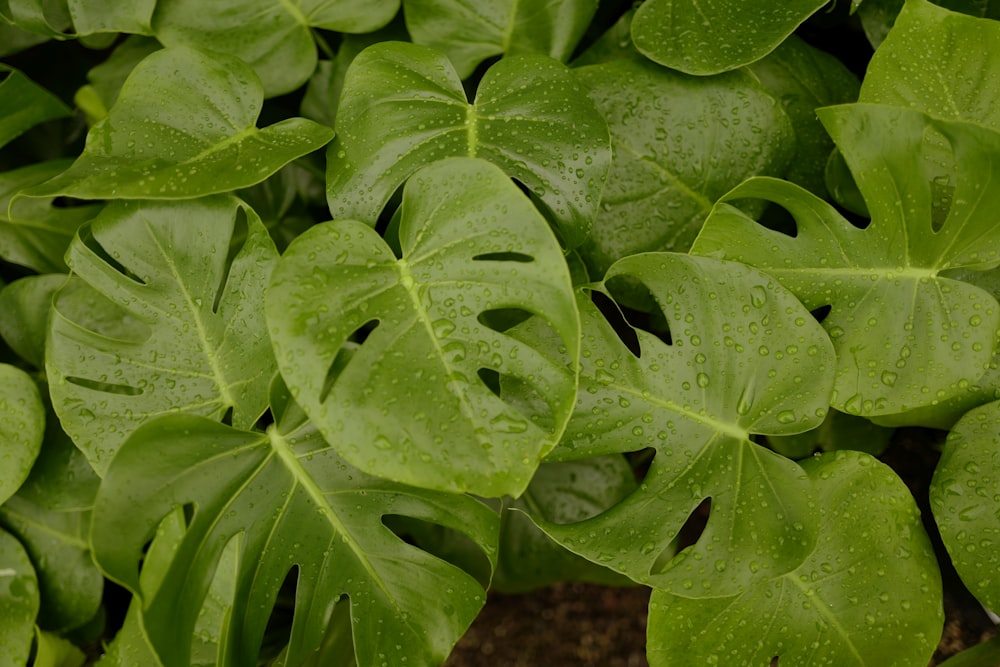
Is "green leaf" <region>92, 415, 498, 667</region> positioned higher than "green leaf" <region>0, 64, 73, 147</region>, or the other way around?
"green leaf" <region>0, 64, 73, 147</region>

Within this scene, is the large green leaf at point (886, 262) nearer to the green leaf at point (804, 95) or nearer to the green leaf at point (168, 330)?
the green leaf at point (804, 95)

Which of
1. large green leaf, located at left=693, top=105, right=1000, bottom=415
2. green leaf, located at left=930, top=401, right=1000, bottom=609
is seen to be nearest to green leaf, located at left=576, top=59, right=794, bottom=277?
large green leaf, located at left=693, top=105, right=1000, bottom=415

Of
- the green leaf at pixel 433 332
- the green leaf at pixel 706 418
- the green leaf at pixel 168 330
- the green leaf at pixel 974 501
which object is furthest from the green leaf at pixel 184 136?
the green leaf at pixel 974 501

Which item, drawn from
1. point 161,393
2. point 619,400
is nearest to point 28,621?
point 161,393

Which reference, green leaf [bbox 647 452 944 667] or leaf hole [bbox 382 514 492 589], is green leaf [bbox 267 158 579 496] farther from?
leaf hole [bbox 382 514 492 589]

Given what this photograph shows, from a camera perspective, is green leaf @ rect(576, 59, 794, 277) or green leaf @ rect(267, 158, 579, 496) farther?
green leaf @ rect(576, 59, 794, 277)

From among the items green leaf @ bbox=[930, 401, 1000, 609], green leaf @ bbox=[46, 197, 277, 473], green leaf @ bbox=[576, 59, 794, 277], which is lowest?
green leaf @ bbox=[930, 401, 1000, 609]
